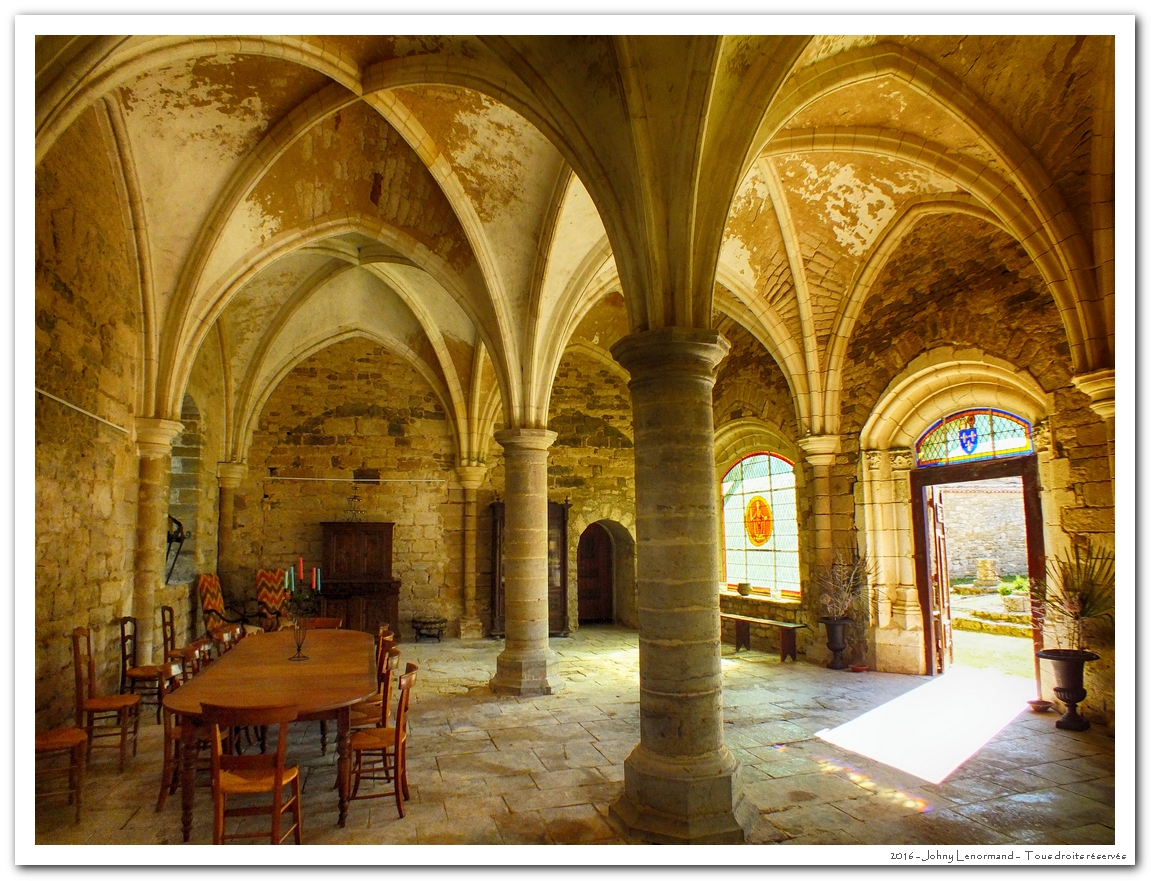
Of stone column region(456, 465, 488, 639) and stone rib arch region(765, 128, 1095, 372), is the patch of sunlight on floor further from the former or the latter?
stone column region(456, 465, 488, 639)

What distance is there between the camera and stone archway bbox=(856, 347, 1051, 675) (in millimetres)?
7488

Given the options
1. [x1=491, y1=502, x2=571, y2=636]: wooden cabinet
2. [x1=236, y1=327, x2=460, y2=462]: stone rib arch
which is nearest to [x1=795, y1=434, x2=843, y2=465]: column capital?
[x1=491, y1=502, x2=571, y2=636]: wooden cabinet

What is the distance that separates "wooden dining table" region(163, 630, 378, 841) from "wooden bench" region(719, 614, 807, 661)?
5.59m

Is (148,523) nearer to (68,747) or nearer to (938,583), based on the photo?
(68,747)

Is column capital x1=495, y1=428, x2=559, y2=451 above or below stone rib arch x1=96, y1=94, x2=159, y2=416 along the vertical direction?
below

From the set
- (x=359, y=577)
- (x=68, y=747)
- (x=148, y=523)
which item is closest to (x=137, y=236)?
(x=148, y=523)

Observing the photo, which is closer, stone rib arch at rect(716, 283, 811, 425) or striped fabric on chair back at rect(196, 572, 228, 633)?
stone rib arch at rect(716, 283, 811, 425)

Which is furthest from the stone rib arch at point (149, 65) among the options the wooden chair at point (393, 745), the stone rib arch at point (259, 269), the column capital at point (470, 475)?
the column capital at point (470, 475)

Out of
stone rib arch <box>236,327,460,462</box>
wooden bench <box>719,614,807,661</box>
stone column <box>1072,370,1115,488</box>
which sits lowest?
wooden bench <box>719,614,807,661</box>

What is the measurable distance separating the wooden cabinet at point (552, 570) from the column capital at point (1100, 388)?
7.79 metres

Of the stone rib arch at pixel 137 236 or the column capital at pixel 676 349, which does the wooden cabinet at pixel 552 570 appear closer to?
the stone rib arch at pixel 137 236

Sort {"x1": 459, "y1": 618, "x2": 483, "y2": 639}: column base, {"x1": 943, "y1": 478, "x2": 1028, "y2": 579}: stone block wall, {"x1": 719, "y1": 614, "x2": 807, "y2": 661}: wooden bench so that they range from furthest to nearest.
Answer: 1. {"x1": 943, "y1": 478, "x2": 1028, "y2": 579}: stone block wall
2. {"x1": 459, "y1": 618, "x2": 483, "y2": 639}: column base
3. {"x1": 719, "y1": 614, "x2": 807, "y2": 661}: wooden bench

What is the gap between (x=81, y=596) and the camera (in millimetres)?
5453
